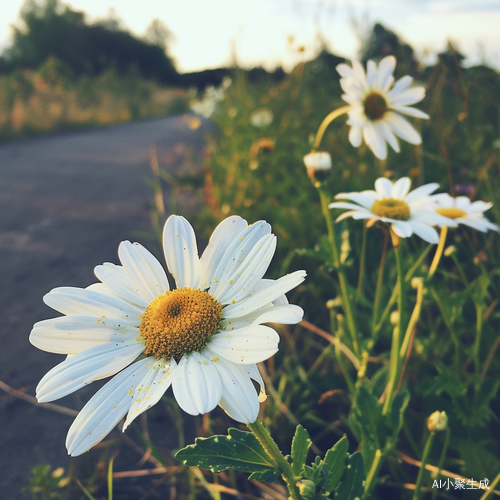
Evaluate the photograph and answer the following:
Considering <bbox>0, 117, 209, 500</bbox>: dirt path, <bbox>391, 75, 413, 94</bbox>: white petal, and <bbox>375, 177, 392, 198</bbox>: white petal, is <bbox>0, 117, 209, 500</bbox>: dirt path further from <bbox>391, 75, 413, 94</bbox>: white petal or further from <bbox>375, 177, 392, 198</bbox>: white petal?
<bbox>391, 75, 413, 94</bbox>: white petal

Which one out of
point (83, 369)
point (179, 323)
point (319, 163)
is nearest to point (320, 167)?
point (319, 163)

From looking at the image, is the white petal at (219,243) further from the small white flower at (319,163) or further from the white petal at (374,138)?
the white petal at (374,138)

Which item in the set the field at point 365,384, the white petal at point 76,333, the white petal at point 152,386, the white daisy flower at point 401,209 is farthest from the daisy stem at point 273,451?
the white daisy flower at point 401,209

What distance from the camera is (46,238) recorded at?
1899 mm

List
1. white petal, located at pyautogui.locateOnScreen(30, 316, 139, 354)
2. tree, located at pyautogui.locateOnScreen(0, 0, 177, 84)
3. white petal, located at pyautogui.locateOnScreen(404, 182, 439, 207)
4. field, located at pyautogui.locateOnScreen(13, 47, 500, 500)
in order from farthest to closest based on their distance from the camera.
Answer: tree, located at pyautogui.locateOnScreen(0, 0, 177, 84) < white petal, located at pyautogui.locateOnScreen(404, 182, 439, 207) < field, located at pyautogui.locateOnScreen(13, 47, 500, 500) < white petal, located at pyautogui.locateOnScreen(30, 316, 139, 354)

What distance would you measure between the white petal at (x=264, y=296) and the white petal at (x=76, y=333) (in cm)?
14

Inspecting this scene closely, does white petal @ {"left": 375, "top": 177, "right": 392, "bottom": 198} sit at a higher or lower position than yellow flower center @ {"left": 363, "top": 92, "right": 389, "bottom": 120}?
lower

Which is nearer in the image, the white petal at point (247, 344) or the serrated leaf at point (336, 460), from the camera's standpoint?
the white petal at point (247, 344)

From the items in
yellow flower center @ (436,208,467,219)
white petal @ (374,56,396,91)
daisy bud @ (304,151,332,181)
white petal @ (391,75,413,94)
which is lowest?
yellow flower center @ (436,208,467,219)

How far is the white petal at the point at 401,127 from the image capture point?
103cm

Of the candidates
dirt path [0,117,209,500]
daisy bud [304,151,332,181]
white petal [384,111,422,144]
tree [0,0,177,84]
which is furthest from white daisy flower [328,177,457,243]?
tree [0,0,177,84]

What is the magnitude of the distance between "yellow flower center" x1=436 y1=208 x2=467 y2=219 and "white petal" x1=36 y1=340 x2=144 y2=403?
2.26 feet

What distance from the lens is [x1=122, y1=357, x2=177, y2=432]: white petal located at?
1.36 ft

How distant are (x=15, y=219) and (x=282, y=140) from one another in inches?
60.9
